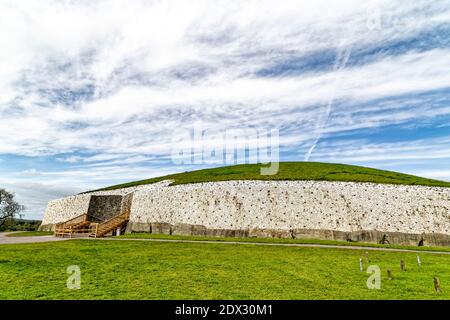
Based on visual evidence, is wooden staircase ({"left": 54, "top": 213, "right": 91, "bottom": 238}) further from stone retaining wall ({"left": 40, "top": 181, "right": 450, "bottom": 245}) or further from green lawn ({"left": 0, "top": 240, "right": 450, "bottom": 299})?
green lawn ({"left": 0, "top": 240, "right": 450, "bottom": 299})

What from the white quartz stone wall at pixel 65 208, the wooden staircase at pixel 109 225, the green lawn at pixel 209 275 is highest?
the white quartz stone wall at pixel 65 208

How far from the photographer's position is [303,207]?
36.0 metres

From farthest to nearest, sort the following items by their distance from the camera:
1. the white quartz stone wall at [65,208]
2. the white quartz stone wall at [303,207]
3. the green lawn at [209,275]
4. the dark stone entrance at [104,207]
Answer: the white quartz stone wall at [65,208] → the dark stone entrance at [104,207] → the white quartz stone wall at [303,207] → the green lawn at [209,275]

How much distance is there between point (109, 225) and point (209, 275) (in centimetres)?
2785

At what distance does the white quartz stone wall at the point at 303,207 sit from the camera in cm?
3331

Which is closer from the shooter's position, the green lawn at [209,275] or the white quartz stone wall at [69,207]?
the green lawn at [209,275]

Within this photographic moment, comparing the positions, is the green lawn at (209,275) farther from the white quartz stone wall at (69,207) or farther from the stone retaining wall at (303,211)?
the white quartz stone wall at (69,207)

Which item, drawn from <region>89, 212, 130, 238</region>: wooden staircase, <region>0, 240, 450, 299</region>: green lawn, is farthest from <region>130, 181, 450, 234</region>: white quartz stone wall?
<region>0, 240, 450, 299</region>: green lawn

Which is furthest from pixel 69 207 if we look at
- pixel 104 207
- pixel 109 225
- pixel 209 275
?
pixel 209 275

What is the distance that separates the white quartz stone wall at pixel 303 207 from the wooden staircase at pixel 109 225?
5.20 feet

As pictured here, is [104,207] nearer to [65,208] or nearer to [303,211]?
[65,208]

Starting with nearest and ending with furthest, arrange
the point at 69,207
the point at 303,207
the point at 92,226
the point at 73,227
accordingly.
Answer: the point at 303,207, the point at 73,227, the point at 92,226, the point at 69,207

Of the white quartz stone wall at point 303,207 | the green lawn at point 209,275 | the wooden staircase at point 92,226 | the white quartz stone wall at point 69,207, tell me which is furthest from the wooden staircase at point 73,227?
the green lawn at point 209,275
